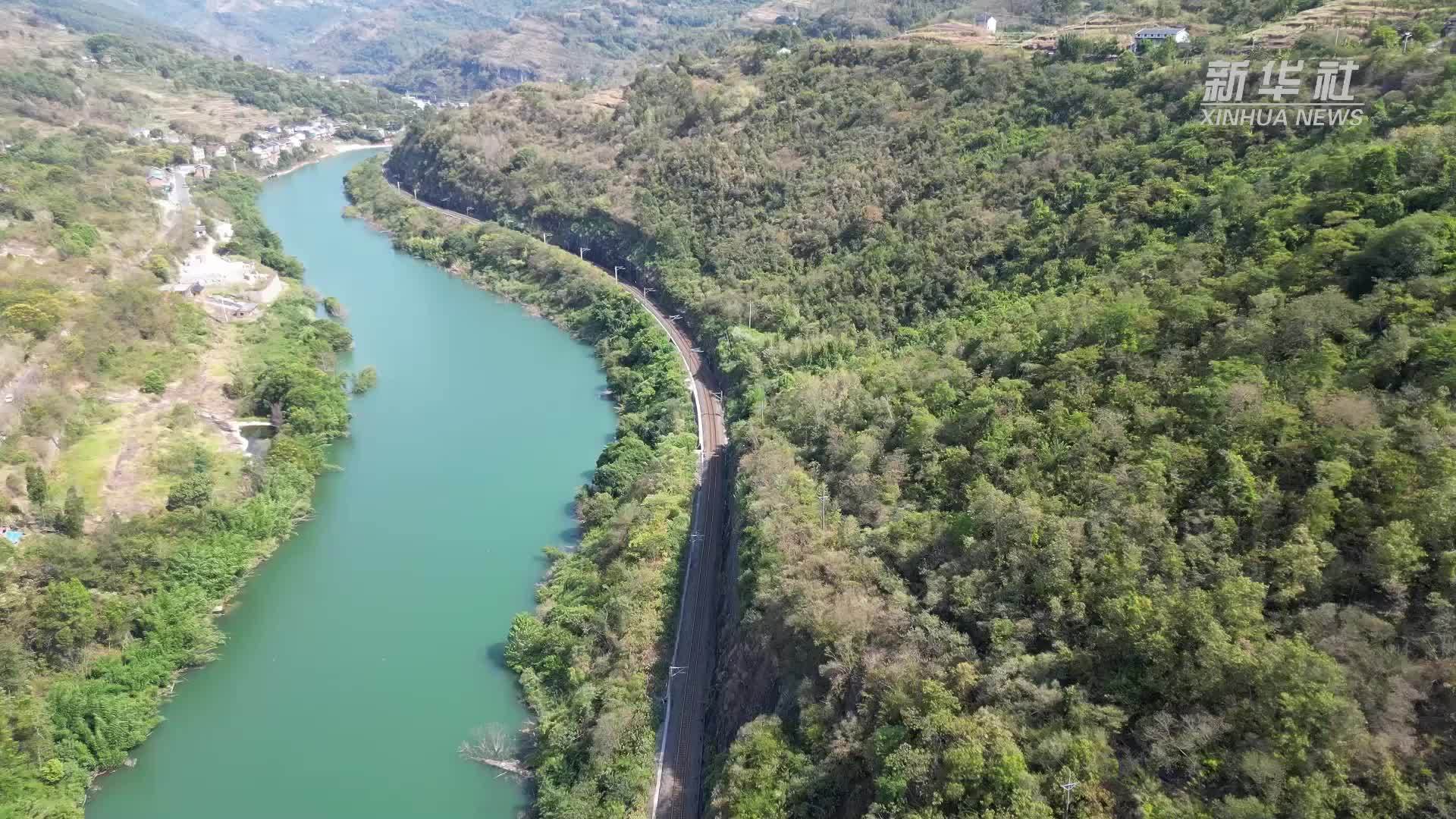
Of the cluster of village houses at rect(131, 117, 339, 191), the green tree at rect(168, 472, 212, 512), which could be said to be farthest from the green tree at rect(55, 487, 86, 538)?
the cluster of village houses at rect(131, 117, 339, 191)

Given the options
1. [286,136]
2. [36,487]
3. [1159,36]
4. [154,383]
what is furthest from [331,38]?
[1159,36]

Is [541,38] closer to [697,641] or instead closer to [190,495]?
[190,495]

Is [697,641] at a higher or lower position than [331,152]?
lower

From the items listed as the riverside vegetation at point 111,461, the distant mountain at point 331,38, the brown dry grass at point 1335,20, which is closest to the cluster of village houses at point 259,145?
the riverside vegetation at point 111,461

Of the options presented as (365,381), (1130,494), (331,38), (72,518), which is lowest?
(365,381)

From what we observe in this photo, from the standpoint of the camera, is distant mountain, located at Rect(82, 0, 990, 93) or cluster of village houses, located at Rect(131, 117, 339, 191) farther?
distant mountain, located at Rect(82, 0, 990, 93)

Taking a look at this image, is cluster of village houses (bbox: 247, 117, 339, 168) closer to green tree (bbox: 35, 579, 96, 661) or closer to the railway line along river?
the railway line along river

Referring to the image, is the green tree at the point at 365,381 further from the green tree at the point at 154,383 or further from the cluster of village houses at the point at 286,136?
the cluster of village houses at the point at 286,136
